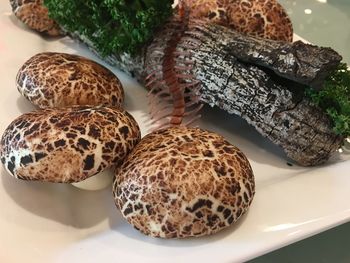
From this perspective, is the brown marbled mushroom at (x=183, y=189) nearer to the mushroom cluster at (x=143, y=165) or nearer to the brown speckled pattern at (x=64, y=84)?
the mushroom cluster at (x=143, y=165)

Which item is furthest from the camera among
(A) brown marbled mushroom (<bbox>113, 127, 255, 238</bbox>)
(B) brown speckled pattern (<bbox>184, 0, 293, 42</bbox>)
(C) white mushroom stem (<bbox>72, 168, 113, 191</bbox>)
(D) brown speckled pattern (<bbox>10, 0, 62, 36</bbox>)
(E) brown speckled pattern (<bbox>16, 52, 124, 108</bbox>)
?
(D) brown speckled pattern (<bbox>10, 0, 62, 36</bbox>)

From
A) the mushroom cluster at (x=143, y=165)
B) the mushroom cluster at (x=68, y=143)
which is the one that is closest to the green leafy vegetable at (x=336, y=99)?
the mushroom cluster at (x=143, y=165)

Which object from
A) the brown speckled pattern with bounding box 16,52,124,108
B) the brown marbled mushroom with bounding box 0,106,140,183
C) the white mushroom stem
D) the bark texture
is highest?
the bark texture

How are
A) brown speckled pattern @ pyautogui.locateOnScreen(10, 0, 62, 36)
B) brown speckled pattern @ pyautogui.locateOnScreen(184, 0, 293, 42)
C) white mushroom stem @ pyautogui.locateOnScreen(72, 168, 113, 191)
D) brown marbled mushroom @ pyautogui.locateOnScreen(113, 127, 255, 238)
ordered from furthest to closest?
brown speckled pattern @ pyautogui.locateOnScreen(10, 0, 62, 36)
brown speckled pattern @ pyautogui.locateOnScreen(184, 0, 293, 42)
white mushroom stem @ pyautogui.locateOnScreen(72, 168, 113, 191)
brown marbled mushroom @ pyautogui.locateOnScreen(113, 127, 255, 238)

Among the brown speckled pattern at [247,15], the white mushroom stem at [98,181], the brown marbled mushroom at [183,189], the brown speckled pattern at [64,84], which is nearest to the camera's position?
the brown marbled mushroom at [183,189]

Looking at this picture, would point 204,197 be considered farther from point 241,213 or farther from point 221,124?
point 221,124

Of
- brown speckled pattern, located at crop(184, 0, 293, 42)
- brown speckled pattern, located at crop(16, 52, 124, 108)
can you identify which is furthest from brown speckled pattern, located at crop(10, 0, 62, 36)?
brown speckled pattern, located at crop(184, 0, 293, 42)

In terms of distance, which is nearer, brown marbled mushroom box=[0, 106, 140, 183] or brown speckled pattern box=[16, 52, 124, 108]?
brown marbled mushroom box=[0, 106, 140, 183]

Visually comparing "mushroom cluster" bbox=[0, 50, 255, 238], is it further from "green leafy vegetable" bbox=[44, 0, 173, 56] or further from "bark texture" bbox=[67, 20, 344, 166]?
"green leafy vegetable" bbox=[44, 0, 173, 56]
